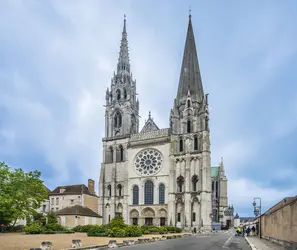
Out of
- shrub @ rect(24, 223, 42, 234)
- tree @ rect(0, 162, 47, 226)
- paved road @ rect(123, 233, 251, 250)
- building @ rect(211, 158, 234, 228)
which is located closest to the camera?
paved road @ rect(123, 233, 251, 250)

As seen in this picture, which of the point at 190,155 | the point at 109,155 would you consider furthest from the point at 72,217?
the point at 190,155

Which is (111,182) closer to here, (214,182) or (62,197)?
(62,197)

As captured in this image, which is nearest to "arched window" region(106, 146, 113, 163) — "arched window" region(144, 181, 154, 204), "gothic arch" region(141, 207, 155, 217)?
"arched window" region(144, 181, 154, 204)

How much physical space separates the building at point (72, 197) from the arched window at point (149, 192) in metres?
11.9

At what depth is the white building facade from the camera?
5875 cm

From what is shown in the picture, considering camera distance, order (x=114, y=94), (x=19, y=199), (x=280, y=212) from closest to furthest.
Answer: (x=280, y=212) → (x=19, y=199) → (x=114, y=94)

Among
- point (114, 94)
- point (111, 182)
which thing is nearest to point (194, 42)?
point (114, 94)

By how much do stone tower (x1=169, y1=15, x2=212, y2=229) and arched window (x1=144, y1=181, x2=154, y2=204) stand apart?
4246 mm

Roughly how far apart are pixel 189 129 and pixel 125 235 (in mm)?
33401

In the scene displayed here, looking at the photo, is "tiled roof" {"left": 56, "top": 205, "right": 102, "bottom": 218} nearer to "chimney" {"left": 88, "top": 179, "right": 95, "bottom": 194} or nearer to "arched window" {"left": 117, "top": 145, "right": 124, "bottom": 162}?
"chimney" {"left": 88, "top": 179, "right": 95, "bottom": 194}

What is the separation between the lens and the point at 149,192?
6319 cm

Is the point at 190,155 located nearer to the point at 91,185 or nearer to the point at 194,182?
the point at 194,182

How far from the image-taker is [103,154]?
69.2 meters

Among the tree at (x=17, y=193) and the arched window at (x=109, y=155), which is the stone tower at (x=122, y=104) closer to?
the arched window at (x=109, y=155)
